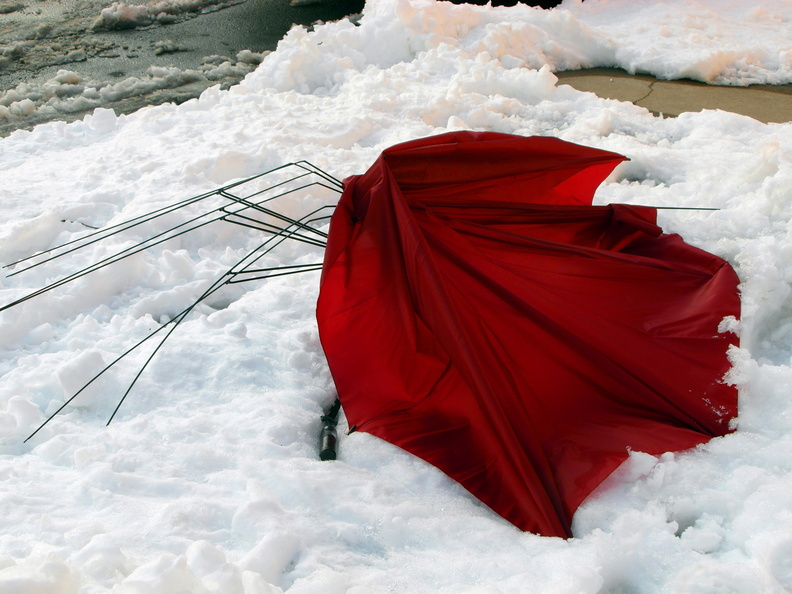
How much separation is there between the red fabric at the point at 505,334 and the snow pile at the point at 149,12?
22.4ft

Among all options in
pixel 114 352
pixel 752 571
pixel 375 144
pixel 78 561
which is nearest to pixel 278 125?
pixel 375 144

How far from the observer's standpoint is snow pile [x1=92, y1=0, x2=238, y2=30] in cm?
770

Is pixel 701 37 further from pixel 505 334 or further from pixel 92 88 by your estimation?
pixel 92 88

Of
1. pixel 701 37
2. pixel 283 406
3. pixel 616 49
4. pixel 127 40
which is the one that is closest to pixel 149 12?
pixel 127 40

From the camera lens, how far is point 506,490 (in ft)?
5.90

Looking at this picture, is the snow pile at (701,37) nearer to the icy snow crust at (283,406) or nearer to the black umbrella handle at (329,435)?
the icy snow crust at (283,406)

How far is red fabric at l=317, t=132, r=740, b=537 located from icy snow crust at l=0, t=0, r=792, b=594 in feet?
0.30

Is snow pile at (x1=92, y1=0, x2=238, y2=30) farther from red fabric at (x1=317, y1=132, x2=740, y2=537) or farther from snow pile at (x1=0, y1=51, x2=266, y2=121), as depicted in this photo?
red fabric at (x1=317, y1=132, x2=740, y2=537)

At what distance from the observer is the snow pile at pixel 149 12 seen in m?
7.70

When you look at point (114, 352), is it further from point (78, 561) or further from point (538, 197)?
point (538, 197)

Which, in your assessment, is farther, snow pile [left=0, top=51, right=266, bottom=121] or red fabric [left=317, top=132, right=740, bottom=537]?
snow pile [left=0, top=51, right=266, bottom=121]

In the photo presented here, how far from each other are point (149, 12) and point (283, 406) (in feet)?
24.6

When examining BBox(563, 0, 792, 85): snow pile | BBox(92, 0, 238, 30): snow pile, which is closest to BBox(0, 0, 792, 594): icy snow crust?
BBox(563, 0, 792, 85): snow pile

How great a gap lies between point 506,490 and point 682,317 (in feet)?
2.89
